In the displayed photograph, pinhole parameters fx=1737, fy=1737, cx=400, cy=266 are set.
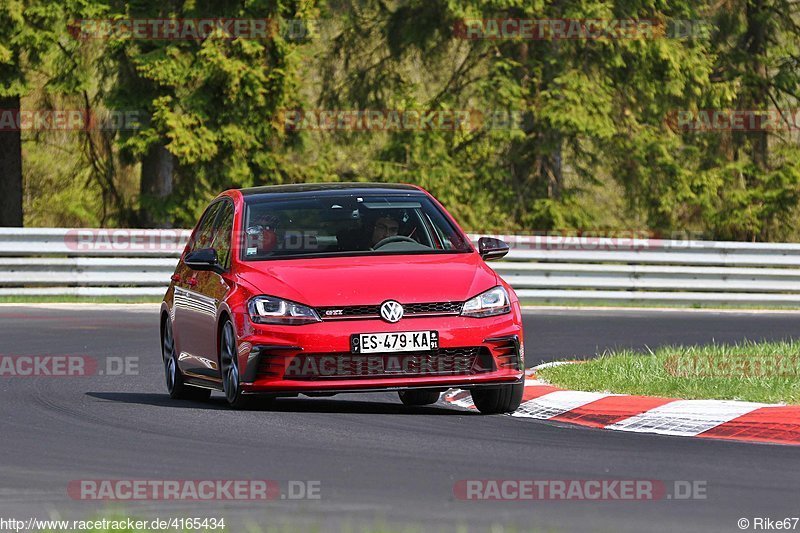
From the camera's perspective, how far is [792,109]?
123 feet

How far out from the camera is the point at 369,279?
11.0 m

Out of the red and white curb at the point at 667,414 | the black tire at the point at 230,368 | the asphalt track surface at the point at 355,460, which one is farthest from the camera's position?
the black tire at the point at 230,368

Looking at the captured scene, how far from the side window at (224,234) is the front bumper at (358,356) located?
105 cm

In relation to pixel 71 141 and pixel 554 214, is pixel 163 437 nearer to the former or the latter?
pixel 554 214

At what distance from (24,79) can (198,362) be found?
1809 centimetres

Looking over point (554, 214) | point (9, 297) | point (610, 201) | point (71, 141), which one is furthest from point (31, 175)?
point (610, 201)

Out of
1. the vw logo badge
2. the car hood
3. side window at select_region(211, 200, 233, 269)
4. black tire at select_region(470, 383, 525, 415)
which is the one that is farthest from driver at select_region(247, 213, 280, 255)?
black tire at select_region(470, 383, 525, 415)

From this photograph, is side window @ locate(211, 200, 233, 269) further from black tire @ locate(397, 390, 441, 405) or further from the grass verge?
the grass verge

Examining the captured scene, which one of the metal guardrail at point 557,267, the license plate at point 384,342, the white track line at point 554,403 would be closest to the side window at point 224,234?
the license plate at point 384,342

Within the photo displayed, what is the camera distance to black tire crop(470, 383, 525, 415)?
11492 millimetres

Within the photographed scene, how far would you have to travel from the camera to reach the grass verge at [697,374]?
1190 centimetres

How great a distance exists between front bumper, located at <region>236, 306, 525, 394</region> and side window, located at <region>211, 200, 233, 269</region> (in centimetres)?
105

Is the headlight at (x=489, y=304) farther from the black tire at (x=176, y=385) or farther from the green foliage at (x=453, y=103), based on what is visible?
the green foliage at (x=453, y=103)

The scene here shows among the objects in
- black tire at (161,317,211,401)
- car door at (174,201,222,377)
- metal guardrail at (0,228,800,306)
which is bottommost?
metal guardrail at (0,228,800,306)
